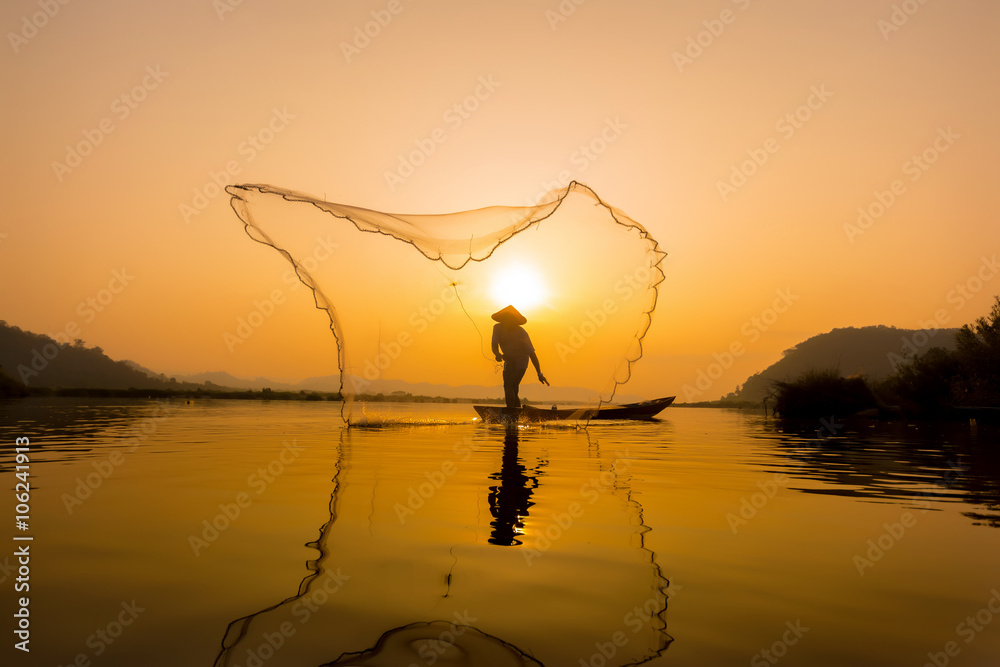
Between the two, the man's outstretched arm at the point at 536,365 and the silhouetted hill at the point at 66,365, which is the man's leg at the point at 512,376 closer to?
the man's outstretched arm at the point at 536,365

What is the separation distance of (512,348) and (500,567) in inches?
703

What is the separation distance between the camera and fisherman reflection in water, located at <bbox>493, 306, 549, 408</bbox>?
2223cm

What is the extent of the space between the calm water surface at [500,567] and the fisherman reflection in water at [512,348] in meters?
12.0

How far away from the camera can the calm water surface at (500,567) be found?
3.39 meters

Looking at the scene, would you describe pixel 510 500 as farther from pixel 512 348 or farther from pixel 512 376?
pixel 512 376

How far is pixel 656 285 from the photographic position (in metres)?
17.7

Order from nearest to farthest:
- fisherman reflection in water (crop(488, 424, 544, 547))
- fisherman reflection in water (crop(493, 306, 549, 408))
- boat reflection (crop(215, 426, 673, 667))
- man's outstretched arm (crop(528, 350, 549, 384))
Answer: boat reflection (crop(215, 426, 673, 667))
fisherman reflection in water (crop(488, 424, 544, 547))
fisherman reflection in water (crop(493, 306, 549, 408))
man's outstretched arm (crop(528, 350, 549, 384))

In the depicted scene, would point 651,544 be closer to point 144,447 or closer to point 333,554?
point 333,554

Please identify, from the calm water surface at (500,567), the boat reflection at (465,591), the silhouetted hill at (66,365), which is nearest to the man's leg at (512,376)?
the calm water surface at (500,567)

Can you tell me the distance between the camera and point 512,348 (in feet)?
74.3

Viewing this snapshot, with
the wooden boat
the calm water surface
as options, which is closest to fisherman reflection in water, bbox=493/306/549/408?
the wooden boat

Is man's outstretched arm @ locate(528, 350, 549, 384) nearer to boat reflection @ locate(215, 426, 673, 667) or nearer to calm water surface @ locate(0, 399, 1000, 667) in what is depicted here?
calm water surface @ locate(0, 399, 1000, 667)

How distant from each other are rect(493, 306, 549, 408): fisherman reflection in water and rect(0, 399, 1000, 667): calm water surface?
11970mm

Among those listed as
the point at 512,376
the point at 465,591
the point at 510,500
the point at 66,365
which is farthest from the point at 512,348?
the point at 66,365
